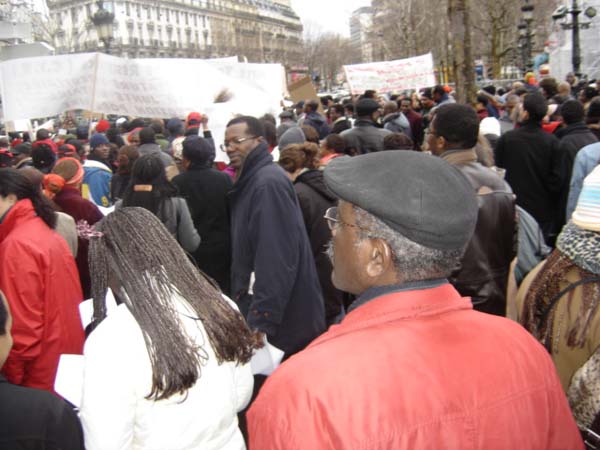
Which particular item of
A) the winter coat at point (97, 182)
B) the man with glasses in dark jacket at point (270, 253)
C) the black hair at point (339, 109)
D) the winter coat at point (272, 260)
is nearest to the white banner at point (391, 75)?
the black hair at point (339, 109)

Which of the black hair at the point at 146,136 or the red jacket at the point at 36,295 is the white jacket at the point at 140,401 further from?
the black hair at the point at 146,136

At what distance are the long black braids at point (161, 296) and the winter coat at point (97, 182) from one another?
4.59m

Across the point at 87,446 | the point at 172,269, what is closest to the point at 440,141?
the point at 172,269

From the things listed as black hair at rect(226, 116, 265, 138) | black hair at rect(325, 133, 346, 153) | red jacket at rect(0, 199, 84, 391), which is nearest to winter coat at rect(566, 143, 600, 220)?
black hair at rect(325, 133, 346, 153)

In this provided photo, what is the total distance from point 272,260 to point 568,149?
3.64 m

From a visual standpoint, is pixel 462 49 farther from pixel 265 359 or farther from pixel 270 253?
pixel 265 359

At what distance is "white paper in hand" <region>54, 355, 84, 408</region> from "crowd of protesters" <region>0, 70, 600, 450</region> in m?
0.09

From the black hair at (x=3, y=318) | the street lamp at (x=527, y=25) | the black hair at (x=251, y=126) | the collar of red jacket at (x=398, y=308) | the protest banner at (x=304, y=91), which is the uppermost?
the street lamp at (x=527, y=25)

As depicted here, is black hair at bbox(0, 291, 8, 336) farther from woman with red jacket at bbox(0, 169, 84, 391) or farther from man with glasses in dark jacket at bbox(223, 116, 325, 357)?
man with glasses in dark jacket at bbox(223, 116, 325, 357)

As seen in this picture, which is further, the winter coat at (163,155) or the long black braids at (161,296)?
the winter coat at (163,155)

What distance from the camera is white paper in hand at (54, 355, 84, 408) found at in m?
1.95

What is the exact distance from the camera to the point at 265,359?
315 cm

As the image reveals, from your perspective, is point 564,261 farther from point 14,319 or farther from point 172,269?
point 14,319

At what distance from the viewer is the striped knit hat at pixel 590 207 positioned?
6.98 ft
